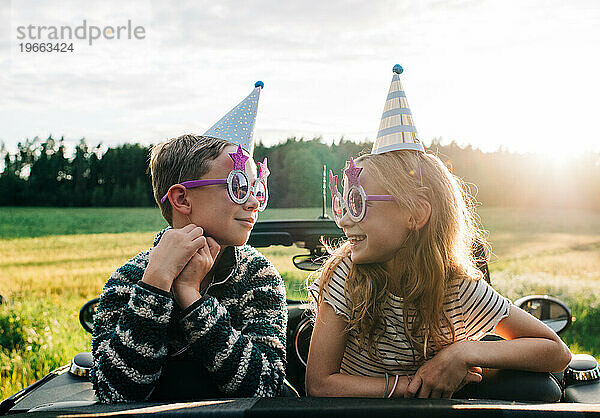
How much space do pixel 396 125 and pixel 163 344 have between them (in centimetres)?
110

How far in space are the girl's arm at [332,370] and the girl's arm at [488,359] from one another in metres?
0.09

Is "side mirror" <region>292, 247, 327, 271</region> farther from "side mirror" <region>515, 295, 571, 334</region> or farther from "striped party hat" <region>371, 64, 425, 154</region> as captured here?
"striped party hat" <region>371, 64, 425, 154</region>

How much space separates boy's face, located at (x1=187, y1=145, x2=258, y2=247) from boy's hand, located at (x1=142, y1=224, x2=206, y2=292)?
10cm

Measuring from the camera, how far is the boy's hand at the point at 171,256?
68.7 inches

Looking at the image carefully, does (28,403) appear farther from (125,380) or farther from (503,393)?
(503,393)

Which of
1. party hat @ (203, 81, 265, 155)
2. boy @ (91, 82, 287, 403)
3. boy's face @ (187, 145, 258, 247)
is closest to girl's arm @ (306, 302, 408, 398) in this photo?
boy @ (91, 82, 287, 403)

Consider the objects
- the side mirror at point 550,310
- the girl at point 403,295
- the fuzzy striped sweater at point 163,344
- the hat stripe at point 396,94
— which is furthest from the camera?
the side mirror at point 550,310

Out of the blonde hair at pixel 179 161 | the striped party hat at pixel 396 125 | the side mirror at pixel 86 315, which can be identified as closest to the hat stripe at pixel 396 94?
the striped party hat at pixel 396 125

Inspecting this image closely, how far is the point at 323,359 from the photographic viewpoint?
1.86 metres

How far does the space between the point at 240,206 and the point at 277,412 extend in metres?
0.96

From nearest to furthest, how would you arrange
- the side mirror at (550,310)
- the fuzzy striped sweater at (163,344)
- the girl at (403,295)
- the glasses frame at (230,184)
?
the fuzzy striped sweater at (163,344) → the girl at (403,295) → the glasses frame at (230,184) → the side mirror at (550,310)

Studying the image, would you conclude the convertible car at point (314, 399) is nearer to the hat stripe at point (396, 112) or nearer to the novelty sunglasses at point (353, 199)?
the novelty sunglasses at point (353, 199)

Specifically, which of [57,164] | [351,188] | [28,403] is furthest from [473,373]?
[57,164]

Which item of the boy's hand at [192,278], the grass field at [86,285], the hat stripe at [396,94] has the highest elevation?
Answer: the hat stripe at [396,94]
